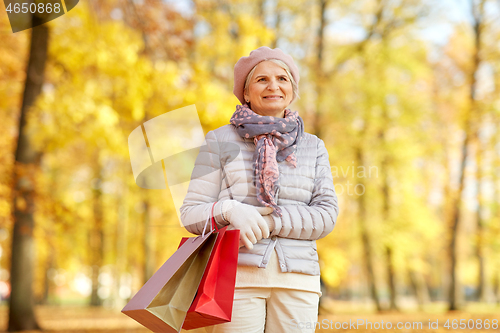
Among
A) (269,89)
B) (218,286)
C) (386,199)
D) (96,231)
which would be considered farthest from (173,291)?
(96,231)

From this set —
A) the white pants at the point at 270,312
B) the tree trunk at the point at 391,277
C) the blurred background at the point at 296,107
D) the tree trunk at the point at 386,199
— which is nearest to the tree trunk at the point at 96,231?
the blurred background at the point at 296,107

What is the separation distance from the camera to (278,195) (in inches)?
68.0

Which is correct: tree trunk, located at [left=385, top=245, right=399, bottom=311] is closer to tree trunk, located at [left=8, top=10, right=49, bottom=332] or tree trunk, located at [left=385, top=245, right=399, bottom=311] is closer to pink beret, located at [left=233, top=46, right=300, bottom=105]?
tree trunk, located at [left=8, top=10, right=49, bottom=332]

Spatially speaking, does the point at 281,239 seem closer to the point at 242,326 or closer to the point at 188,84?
the point at 242,326

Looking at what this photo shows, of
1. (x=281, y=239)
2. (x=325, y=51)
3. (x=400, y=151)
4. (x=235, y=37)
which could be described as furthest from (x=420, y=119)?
(x=281, y=239)

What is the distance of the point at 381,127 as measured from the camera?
421 inches

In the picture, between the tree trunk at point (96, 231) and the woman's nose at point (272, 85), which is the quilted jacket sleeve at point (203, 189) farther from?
the tree trunk at point (96, 231)

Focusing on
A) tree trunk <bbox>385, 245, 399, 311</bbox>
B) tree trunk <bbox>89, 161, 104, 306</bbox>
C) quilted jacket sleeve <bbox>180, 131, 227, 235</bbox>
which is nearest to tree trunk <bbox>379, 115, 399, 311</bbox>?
tree trunk <bbox>385, 245, 399, 311</bbox>

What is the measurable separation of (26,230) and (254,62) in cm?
600

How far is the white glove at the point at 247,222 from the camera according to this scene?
5.12 feet

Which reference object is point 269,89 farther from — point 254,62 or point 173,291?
point 173,291

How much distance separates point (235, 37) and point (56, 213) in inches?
154

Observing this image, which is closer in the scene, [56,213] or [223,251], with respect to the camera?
[223,251]

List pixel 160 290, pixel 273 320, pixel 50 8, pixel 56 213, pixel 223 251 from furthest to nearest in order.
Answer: pixel 56 213 < pixel 50 8 < pixel 273 320 < pixel 223 251 < pixel 160 290
